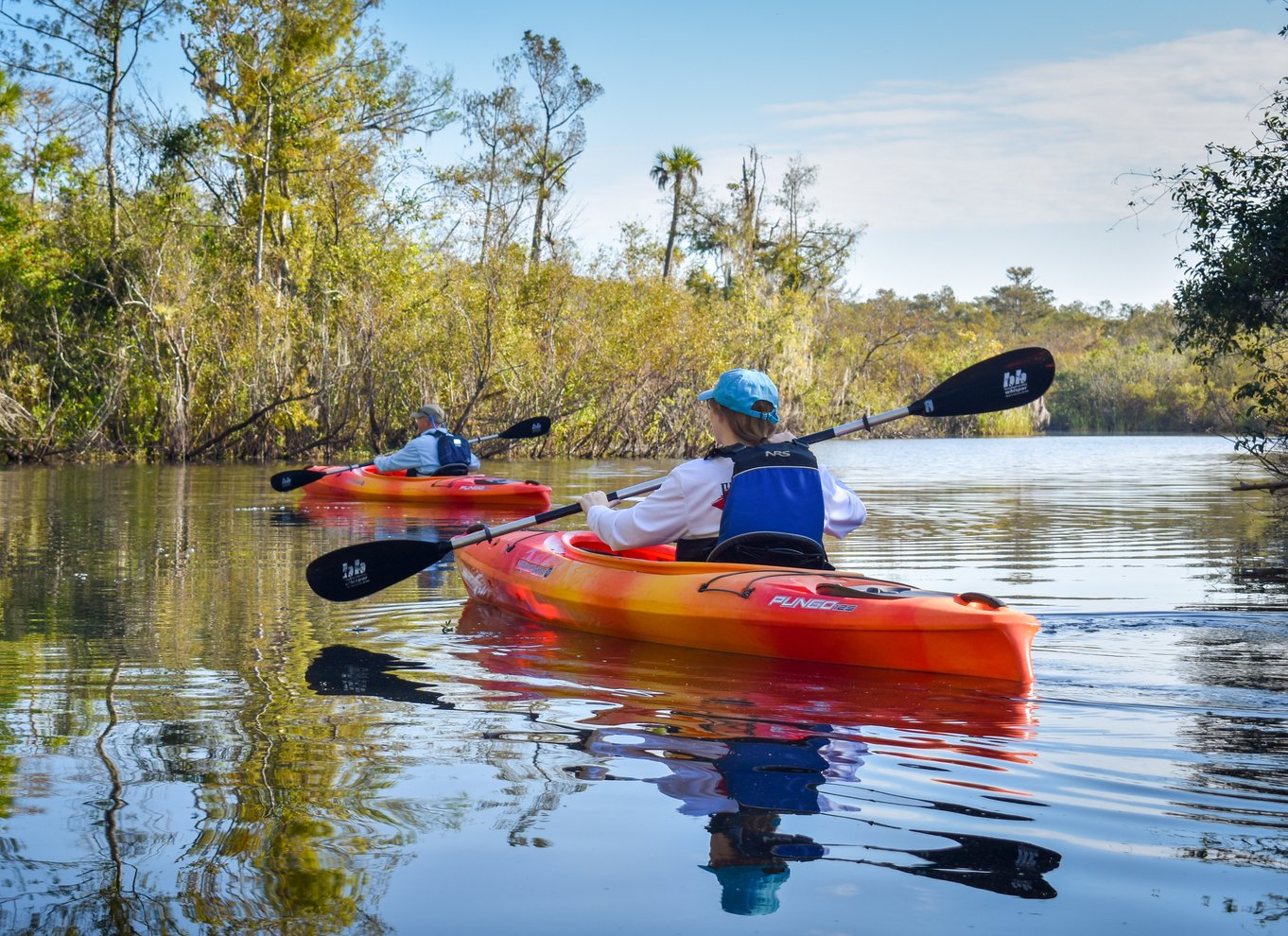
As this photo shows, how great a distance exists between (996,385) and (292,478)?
320 inches

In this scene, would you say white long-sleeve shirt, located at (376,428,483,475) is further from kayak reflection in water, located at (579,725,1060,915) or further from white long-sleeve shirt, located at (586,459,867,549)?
kayak reflection in water, located at (579,725,1060,915)

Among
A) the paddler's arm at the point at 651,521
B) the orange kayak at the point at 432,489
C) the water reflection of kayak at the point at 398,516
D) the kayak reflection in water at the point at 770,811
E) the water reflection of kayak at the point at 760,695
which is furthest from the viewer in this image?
the orange kayak at the point at 432,489

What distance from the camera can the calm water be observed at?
239 centimetres

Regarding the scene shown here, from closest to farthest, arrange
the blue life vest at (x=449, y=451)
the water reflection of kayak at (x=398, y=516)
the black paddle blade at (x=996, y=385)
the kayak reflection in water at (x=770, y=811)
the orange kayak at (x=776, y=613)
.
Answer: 1. the kayak reflection in water at (x=770, y=811)
2. the orange kayak at (x=776, y=613)
3. the black paddle blade at (x=996, y=385)
4. the water reflection of kayak at (x=398, y=516)
5. the blue life vest at (x=449, y=451)

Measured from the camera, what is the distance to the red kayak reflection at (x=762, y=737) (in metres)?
2.64

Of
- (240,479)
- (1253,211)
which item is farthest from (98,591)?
(240,479)

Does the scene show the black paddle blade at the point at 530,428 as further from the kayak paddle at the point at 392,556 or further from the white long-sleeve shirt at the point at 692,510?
the white long-sleeve shirt at the point at 692,510

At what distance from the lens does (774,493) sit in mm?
5074

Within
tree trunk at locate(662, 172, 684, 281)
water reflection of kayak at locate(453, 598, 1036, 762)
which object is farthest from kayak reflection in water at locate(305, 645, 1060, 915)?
tree trunk at locate(662, 172, 684, 281)

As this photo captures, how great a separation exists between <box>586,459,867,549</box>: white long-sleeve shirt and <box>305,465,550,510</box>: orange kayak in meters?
6.55

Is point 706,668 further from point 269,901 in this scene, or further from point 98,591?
point 98,591

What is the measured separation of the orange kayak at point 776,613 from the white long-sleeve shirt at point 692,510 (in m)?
0.16

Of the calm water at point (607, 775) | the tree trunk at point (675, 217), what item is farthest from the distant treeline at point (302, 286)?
the calm water at point (607, 775)

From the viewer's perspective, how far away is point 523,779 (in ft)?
10.6
